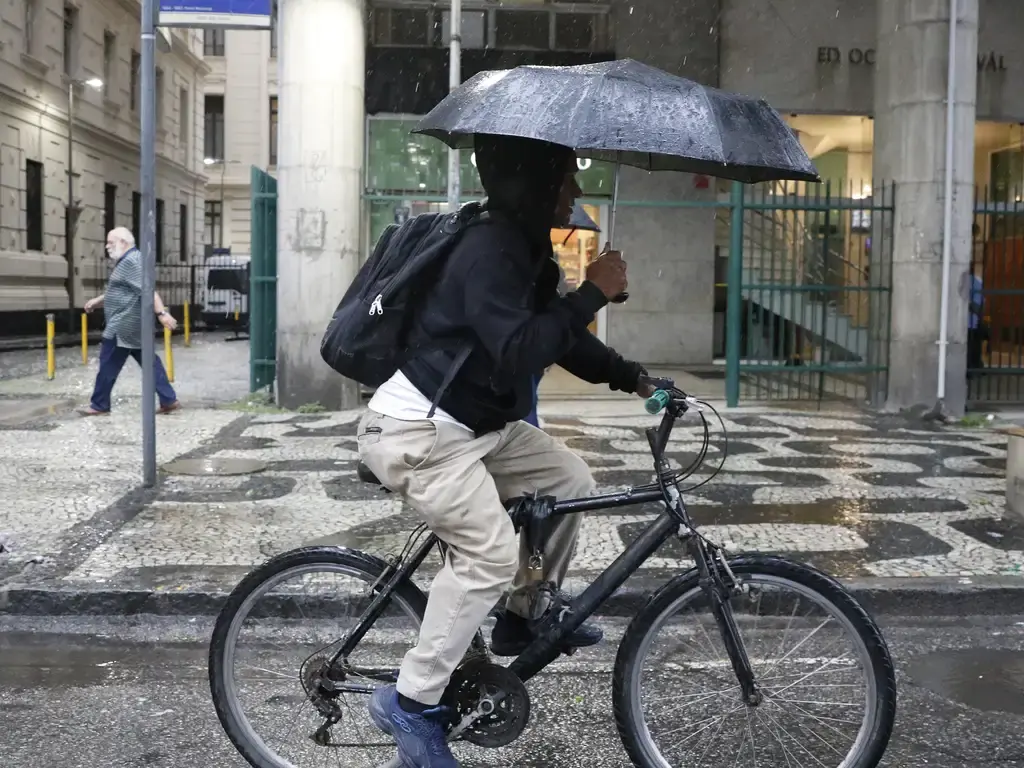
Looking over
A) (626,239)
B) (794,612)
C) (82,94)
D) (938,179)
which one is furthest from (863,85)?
(82,94)

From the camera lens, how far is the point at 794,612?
3.07m

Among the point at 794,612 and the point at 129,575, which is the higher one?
the point at 794,612

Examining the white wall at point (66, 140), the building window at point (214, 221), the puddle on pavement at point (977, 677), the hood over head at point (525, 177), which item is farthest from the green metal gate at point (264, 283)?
the building window at point (214, 221)

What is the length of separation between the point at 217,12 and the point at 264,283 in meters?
5.65

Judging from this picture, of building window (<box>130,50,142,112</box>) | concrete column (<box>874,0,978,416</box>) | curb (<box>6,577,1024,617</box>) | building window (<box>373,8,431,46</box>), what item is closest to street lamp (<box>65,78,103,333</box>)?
building window (<box>130,50,142,112</box>)

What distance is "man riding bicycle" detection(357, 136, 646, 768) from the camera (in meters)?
2.96

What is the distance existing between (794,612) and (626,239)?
16306 millimetres

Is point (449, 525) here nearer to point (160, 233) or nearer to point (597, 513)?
point (597, 513)

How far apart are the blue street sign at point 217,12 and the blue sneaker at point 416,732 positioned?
18.4 feet

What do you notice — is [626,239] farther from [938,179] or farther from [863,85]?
[938,179]

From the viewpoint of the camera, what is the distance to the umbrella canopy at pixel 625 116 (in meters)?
2.84

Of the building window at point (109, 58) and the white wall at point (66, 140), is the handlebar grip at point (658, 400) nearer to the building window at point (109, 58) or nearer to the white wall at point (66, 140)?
the white wall at point (66, 140)

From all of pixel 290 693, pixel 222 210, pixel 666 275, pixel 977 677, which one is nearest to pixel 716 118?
pixel 290 693

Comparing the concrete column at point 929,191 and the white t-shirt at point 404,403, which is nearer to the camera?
the white t-shirt at point 404,403
